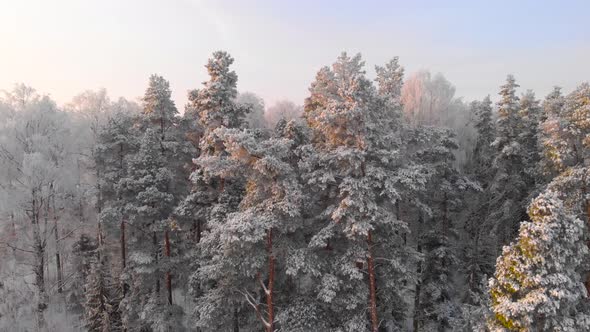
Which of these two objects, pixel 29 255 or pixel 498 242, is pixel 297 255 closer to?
pixel 498 242

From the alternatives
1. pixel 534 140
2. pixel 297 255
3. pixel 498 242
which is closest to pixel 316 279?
pixel 297 255

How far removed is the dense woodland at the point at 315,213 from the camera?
1552cm

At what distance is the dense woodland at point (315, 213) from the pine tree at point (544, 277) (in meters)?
0.07

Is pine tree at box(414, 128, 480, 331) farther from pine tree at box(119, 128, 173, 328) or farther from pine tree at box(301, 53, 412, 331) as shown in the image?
pine tree at box(119, 128, 173, 328)

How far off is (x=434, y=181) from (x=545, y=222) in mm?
10649

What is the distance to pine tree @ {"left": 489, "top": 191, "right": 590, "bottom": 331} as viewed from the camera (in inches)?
531

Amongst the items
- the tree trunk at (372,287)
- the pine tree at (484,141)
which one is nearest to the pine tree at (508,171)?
the pine tree at (484,141)

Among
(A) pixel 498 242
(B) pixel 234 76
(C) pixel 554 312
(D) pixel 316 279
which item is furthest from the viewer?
(A) pixel 498 242

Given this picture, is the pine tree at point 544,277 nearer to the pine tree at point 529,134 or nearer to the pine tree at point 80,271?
the pine tree at point 529,134

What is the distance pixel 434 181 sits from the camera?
24406 mm

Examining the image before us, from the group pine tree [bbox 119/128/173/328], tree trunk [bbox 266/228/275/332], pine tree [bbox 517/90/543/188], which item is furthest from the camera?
pine tree [bbox 517/90/543/188]

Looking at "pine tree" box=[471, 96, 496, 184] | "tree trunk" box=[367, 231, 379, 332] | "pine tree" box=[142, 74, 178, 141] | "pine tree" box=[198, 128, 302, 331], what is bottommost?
"tree trunk" box=[367, 231, 379, 332]

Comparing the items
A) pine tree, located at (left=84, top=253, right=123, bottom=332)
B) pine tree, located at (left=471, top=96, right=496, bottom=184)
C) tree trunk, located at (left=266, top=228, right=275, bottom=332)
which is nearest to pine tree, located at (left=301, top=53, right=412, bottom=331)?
tree trunk, located at (left=266, top=228, right=275, bottom=332)

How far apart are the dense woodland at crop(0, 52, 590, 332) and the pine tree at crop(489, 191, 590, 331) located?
0.22 ft
